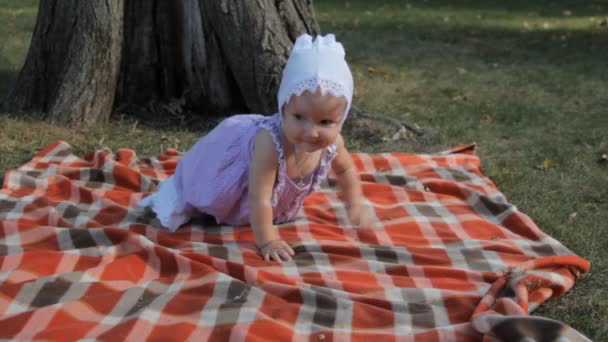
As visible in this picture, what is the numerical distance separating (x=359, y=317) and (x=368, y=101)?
11.8ft

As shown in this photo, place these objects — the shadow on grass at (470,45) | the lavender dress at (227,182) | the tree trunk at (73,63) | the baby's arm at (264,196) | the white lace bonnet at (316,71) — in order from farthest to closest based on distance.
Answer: the shadow on grass at (470,45)
the tree trunk at (73,63)
the lavender dress at (227,182)
the baby's arm at (264,196)
the white lace bonnet at (316,71)

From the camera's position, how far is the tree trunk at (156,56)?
470cm

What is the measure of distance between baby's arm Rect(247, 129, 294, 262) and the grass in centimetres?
115

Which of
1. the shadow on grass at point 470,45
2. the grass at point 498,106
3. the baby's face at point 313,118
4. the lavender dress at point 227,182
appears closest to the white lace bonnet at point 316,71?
the baby's face at point 313,118

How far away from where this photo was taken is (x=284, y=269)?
290cm

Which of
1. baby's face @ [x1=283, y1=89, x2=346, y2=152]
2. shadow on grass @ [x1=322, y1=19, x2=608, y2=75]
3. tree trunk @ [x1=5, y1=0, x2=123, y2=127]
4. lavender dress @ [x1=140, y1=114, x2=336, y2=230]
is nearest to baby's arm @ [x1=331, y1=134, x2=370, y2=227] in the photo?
lavender dress @ [x1=140, y1=114, x2=336, y2=230]

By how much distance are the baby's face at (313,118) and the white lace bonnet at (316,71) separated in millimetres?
27

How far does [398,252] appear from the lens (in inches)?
120

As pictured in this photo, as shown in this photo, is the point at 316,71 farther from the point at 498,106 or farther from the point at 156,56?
the point at 498,106

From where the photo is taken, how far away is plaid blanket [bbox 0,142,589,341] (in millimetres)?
2428

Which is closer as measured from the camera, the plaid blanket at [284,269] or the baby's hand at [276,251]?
the plaid blanket at [284,269]

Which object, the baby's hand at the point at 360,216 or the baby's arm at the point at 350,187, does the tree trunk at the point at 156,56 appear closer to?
the baby's arm at the point at 350,187

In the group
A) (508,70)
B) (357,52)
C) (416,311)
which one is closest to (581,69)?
(508,70)

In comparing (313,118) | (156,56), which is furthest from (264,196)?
(156,56)
